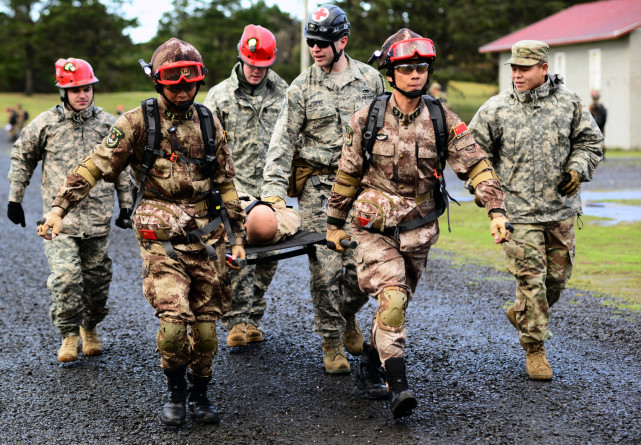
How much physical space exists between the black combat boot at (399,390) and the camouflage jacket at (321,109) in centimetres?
190

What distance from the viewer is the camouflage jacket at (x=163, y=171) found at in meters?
5.04

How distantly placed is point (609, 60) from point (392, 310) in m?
32.6

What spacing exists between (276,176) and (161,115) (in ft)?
3.78

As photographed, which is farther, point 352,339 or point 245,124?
point 245,124

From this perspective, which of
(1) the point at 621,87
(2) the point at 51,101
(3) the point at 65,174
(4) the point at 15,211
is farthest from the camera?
(2) the point at 51,101

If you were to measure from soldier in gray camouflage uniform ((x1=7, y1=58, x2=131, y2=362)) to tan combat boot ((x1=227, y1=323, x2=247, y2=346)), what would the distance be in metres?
1.07

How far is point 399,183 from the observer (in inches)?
208

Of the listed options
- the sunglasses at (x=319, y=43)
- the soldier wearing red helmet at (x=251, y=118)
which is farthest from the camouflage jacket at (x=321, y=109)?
the soldier wearing red helmet at (x=251, y=118)

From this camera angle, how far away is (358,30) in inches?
1762

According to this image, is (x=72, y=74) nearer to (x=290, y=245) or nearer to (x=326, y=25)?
(x=326, y=25)

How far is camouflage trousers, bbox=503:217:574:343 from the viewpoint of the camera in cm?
597

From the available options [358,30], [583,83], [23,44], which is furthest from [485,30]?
[23,44]

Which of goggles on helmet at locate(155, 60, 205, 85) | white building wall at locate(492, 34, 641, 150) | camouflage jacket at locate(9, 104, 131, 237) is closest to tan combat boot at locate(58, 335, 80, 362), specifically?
camouflage jacket at locate(9, 104, 131, 237)

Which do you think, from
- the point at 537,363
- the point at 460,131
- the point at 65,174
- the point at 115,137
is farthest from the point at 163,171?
the point at 537,363
